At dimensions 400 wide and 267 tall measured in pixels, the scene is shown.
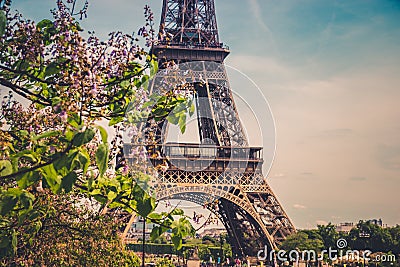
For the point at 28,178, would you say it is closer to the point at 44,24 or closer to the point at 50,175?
the point at 50,175

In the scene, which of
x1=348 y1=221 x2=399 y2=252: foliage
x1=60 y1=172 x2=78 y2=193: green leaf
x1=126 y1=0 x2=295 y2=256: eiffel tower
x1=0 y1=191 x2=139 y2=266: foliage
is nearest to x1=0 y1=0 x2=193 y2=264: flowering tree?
x1=60 y1=172 x2=78 y2=193: green leaf

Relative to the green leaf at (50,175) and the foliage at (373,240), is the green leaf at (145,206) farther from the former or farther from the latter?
the foliage at (373,240)

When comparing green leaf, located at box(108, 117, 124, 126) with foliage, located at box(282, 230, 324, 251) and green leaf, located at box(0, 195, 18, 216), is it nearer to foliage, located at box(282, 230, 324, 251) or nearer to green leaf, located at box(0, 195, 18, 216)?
green leaf, located at box(0, 195, 18, 216)

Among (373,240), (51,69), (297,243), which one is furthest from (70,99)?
(373,240)

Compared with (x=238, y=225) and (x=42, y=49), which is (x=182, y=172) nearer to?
(x=238, y=225)

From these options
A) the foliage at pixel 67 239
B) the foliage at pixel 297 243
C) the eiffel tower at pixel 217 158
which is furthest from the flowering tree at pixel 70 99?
the foliage at pixel 297 243

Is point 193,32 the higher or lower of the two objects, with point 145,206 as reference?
higher

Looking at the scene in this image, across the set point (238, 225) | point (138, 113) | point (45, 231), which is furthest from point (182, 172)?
point (138, 113)
